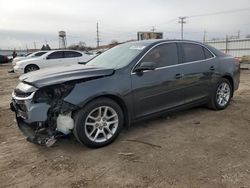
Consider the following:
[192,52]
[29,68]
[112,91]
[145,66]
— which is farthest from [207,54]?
[29,68]

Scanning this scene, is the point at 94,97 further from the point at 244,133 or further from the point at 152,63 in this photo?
the point at 244,133

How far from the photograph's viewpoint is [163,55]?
4871mm

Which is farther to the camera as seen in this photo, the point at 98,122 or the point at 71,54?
the point at 71,54

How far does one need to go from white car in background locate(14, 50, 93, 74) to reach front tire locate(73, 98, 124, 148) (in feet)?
36.2

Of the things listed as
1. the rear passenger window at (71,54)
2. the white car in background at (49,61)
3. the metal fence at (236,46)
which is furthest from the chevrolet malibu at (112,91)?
the metal fence at (236,46)

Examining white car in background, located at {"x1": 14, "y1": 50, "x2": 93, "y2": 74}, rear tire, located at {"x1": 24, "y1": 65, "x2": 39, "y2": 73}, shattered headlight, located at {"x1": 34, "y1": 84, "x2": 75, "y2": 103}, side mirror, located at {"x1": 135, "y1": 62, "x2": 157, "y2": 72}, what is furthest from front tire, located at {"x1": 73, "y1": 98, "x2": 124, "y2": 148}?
rear tire, located at {"x1": 24, "y1": 65, "x2": 39, "y2": 73}

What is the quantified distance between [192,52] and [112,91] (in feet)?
7.30

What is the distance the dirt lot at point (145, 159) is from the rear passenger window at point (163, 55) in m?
1.19

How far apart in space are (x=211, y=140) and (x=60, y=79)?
2548 mm

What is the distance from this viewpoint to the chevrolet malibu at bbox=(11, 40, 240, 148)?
3.78 metres

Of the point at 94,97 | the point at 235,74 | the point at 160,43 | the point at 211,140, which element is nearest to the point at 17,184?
the point at 94,97

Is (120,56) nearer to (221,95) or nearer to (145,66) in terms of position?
(145,66)

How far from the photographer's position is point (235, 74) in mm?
6199

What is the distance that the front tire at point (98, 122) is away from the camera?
3.80 metres
